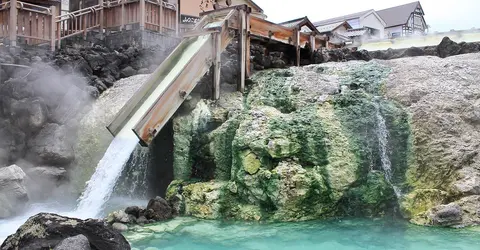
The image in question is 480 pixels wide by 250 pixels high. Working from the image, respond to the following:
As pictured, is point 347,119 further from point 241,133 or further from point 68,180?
point 68,180

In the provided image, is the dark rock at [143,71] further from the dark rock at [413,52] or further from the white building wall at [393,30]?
the white building wall at [393,30]

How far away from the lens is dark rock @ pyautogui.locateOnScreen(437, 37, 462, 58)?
39.9 feet

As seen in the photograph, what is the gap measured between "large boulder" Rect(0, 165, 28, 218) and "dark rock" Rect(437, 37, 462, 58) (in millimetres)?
11142

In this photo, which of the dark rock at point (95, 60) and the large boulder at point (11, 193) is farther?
the dark rock at point (95, 60)

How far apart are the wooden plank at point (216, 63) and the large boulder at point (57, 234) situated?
4.97 metres

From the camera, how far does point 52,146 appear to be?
994 centimetres

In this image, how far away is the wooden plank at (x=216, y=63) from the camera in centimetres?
963

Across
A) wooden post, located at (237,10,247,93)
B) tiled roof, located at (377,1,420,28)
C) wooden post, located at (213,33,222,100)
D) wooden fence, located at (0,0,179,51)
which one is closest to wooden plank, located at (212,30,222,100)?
wooden post, located at (213,33,222,100)

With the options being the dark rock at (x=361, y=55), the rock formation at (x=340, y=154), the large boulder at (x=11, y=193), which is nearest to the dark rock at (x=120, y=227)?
the rock formation at (x=340, y=154)

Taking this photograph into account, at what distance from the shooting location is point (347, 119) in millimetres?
8336

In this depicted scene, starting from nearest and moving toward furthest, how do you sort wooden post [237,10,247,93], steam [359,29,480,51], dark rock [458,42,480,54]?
1. wooden post [237,10,247,93]
2. dark rock [458,42,480,54]
3. steam [359,29,480,51]

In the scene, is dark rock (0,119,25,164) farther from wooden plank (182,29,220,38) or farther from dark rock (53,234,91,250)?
dark rock (53,234,91,250)

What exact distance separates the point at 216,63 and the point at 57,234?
554 cm

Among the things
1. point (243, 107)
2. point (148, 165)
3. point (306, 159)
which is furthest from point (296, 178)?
point (148, 165)
